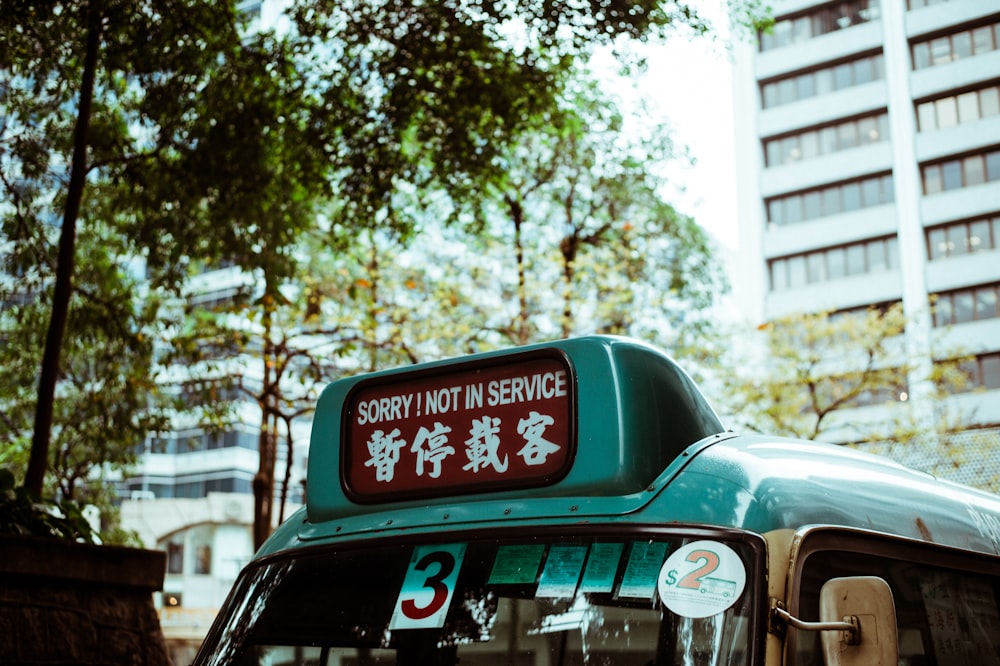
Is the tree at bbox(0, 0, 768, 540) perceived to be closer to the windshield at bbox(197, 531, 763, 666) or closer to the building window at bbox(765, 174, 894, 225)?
the windshield at bbox(197, 531, 763, 666)

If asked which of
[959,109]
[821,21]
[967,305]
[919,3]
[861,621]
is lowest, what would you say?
[861,621]

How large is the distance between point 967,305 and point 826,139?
28.2 ft

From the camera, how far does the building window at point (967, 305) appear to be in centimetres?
3888

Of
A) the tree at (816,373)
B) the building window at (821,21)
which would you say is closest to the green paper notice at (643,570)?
the tree at (816,373)

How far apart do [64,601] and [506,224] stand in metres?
17.8

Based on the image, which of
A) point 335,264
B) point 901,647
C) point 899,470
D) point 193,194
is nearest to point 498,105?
point 193,194

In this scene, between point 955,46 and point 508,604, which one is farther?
point 955,46

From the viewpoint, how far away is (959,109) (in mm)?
40656

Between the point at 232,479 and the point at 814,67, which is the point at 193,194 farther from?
the point at 814,67

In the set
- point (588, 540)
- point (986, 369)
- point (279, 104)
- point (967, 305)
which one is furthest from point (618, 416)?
point (967, 305)

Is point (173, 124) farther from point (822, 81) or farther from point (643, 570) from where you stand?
point (822, 81)

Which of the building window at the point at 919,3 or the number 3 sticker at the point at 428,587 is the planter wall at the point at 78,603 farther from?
the building window at the point at 919,3

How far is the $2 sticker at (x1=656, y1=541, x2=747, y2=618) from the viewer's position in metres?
2.75

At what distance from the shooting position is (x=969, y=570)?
3.54 metres
